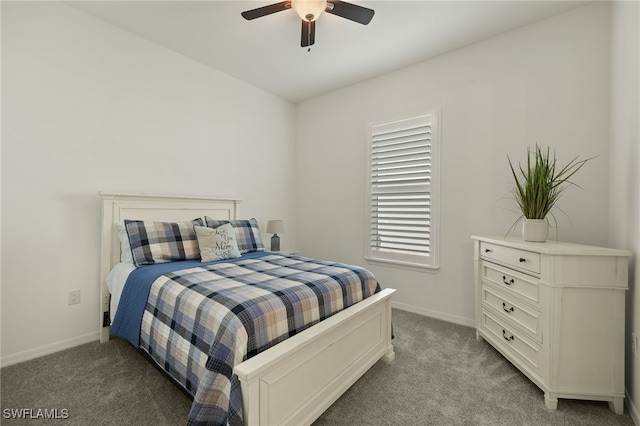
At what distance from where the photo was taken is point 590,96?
88.2 inches

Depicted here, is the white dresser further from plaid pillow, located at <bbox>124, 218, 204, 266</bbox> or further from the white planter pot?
plaid pillow, located at <bbox>124, 218, 204, 266</bbox>

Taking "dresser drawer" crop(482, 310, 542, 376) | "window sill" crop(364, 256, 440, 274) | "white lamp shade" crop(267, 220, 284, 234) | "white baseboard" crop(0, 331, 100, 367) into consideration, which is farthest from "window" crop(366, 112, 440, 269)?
"white baseboard" crop(0, 331, 100, 367)

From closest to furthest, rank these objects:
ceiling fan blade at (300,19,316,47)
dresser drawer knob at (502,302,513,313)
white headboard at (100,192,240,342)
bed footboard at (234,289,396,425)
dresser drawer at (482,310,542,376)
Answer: bed footboard at (234,289,396,425), dresser drawer at (482,310,542,376), dresser drawer knob at (502,302,513,313), ceiling fan blade at (300,19,316,47), white headboard at (100,192,240,342)

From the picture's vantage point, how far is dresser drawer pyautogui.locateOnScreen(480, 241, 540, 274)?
183 cm

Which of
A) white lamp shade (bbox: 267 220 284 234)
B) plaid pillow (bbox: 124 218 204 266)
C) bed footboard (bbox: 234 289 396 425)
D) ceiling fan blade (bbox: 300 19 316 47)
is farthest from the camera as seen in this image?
white lamp shade (bbox: 267 220 284 234)

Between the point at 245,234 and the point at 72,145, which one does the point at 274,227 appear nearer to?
the point at 245,234

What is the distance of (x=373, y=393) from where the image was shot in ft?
5.84

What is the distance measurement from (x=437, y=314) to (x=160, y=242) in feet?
9.14

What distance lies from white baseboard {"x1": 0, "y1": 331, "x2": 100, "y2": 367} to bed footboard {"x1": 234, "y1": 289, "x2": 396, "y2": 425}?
6.78 feet

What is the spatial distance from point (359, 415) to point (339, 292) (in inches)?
26.6

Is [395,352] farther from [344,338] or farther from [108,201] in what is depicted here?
[108,201]

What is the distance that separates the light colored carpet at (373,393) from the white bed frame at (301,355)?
13 cm

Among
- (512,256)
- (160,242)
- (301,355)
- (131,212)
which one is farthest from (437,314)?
(131,212)

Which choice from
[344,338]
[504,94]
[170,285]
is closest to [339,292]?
[344,338]
